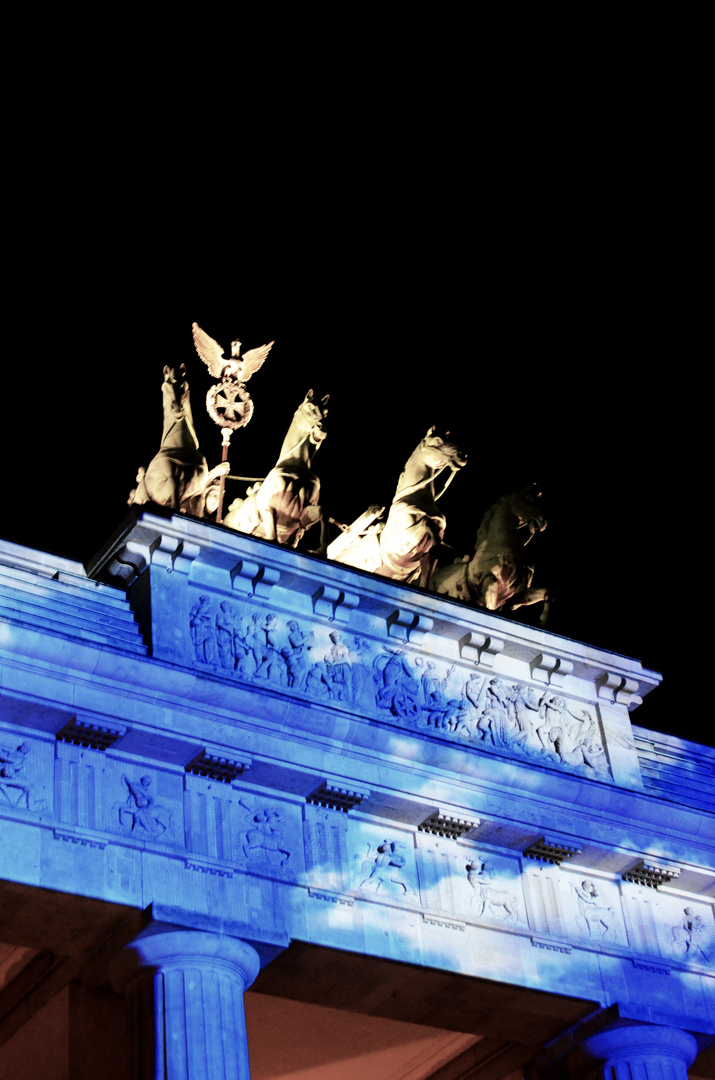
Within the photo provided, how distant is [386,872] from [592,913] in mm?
3274

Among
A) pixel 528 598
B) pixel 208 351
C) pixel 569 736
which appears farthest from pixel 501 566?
pixel 208 351

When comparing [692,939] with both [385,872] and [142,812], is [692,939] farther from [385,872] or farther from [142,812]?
[142,812]

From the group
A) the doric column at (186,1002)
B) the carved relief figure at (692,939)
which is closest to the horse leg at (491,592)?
the carved relief figure at (692,939)

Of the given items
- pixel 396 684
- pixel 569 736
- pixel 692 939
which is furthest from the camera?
pixel 569 736

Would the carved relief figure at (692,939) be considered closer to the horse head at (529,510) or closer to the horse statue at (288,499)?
the horse head at (529,510)

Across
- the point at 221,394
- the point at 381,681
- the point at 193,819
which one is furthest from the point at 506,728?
the point at 221,394

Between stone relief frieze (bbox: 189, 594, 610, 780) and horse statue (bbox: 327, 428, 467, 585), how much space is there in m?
1.60

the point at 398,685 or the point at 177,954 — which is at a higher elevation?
the point at 398,685

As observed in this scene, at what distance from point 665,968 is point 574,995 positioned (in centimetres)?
177

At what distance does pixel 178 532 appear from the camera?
19.5m

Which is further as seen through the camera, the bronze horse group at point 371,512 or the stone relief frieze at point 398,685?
the bronze horse group at point 371,512

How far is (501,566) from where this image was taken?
2270 centimetres

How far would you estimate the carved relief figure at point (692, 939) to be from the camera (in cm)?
2097

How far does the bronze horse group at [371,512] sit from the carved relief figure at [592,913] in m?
4.25
